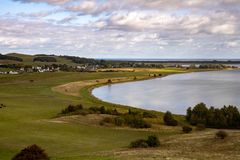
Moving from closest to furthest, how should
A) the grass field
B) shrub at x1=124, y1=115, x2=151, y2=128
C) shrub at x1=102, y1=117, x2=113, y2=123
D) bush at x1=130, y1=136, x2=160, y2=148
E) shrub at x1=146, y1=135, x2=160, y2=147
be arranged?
1. the grass field
2. bush at x1=130, y1=136, x2=160, y2=148
3. shrub at x1=146, y1=135, x2=160, y2=147
4. shrub at x1=124, y1=115, x2=151, y2=128
5. shrub at x1=102, y1=117, x2=113, y2=123

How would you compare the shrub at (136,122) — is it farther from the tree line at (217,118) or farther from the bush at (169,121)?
the tree line at (217,118)

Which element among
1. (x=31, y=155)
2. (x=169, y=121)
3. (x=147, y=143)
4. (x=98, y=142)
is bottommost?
(x=169, y=121)

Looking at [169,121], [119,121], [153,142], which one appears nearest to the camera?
[153,142]

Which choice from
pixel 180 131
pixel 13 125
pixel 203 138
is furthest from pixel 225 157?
pixel 13 125

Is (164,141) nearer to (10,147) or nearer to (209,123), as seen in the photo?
(10,147)

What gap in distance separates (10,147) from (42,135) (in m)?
6.26

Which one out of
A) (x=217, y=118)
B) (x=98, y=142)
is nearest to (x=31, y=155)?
(x=98, y=142)

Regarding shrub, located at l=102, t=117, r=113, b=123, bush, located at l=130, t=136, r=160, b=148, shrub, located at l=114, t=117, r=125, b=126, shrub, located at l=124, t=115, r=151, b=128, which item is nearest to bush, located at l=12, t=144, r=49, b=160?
bush, located at l=130, t=136, r=160, b=148

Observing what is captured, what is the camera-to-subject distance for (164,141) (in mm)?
33156

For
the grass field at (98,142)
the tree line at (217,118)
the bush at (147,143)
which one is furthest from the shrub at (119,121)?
the bush at (147,143)

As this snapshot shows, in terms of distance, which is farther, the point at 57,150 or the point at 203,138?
the point at 203,138

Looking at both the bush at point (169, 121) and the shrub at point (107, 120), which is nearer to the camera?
the shrub at point (107, 120)

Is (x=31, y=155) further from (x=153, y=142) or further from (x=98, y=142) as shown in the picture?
(x=98, y=142)

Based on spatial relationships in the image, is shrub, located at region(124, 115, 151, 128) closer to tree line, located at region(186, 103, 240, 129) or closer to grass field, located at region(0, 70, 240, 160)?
grass field, located at region(0, 70, 240, 160)
